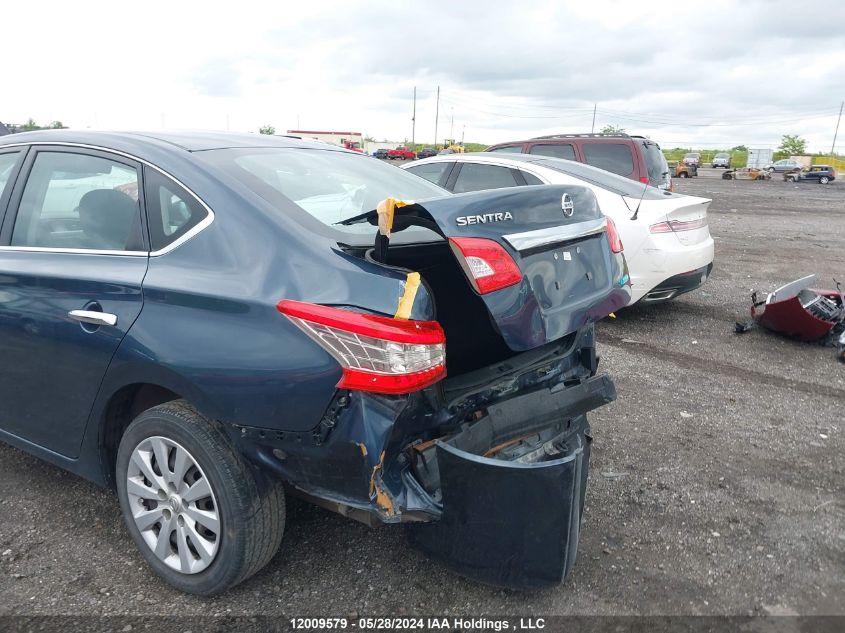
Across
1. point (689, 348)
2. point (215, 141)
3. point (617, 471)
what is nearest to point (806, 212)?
point (689, 348)

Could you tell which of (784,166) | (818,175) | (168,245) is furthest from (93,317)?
(784,166)

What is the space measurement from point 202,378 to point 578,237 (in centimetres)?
156

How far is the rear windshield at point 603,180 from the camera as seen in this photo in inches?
257

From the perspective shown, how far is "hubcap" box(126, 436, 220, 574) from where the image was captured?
8.09 ft

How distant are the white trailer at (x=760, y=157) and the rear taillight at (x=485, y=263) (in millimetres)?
66038

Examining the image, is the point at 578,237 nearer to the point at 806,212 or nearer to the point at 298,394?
the point at 298,394

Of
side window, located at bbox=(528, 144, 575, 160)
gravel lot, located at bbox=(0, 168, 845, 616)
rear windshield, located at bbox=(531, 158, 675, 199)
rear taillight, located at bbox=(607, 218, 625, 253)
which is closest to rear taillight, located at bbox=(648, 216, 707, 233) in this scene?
rear windshield, located at bbox=(531, 158, 675, 199)

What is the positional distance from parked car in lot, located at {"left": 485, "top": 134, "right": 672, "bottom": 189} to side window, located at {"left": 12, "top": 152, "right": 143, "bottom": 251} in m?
7.63

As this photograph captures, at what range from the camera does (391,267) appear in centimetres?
231

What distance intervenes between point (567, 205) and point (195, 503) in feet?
6.10

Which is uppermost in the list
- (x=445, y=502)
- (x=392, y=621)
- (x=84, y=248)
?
(x=84, y=248)

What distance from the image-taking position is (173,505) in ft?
8.36

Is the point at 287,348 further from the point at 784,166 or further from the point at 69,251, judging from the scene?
the point at 784,166

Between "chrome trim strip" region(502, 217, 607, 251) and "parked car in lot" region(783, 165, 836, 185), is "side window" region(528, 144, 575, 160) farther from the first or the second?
"parked car in lot" region(783, 165, 836, 185)
